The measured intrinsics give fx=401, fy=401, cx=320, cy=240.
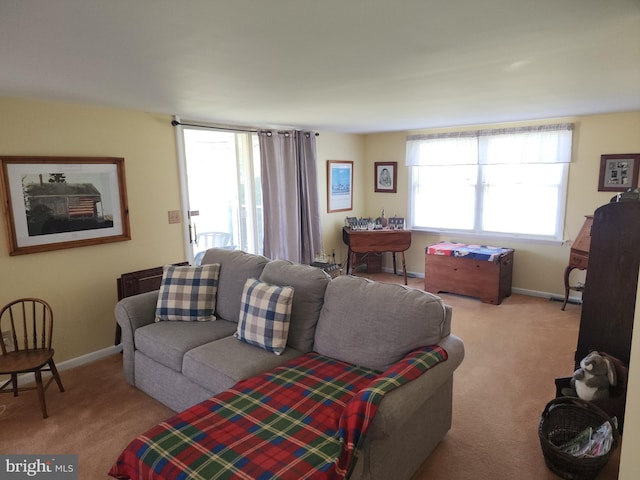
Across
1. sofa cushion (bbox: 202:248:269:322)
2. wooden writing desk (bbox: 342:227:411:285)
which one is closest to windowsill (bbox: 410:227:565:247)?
wooden writing desk (bbox: 342:227:411:285)

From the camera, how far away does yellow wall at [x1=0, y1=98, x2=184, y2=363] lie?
2881 mm

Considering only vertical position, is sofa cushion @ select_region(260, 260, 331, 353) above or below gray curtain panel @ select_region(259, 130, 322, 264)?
below

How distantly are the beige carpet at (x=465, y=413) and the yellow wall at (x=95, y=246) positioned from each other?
0.45 meters

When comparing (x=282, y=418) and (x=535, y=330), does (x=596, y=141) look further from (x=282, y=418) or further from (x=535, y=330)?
(x=282, y=418)

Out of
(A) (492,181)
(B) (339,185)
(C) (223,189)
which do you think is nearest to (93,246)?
(C) (223,189)

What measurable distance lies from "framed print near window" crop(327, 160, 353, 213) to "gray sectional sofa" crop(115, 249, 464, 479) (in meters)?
2.83

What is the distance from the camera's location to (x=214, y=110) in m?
3.41

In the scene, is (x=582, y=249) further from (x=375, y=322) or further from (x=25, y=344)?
(x=25, y=344)

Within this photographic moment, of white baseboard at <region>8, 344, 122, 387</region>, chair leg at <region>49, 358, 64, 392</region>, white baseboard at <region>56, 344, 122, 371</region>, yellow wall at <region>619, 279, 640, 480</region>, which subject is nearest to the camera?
yellow wall at <region>619, 279, 640, 480</region>

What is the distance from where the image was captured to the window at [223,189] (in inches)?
160

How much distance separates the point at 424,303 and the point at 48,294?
111 inches

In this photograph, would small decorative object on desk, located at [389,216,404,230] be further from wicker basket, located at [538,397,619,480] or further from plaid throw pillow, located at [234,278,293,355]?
wicker basket, located at [538,397,619,480]

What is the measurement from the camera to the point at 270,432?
1640 mm

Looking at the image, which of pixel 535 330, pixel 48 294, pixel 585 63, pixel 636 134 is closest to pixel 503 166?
pixel 636 134
